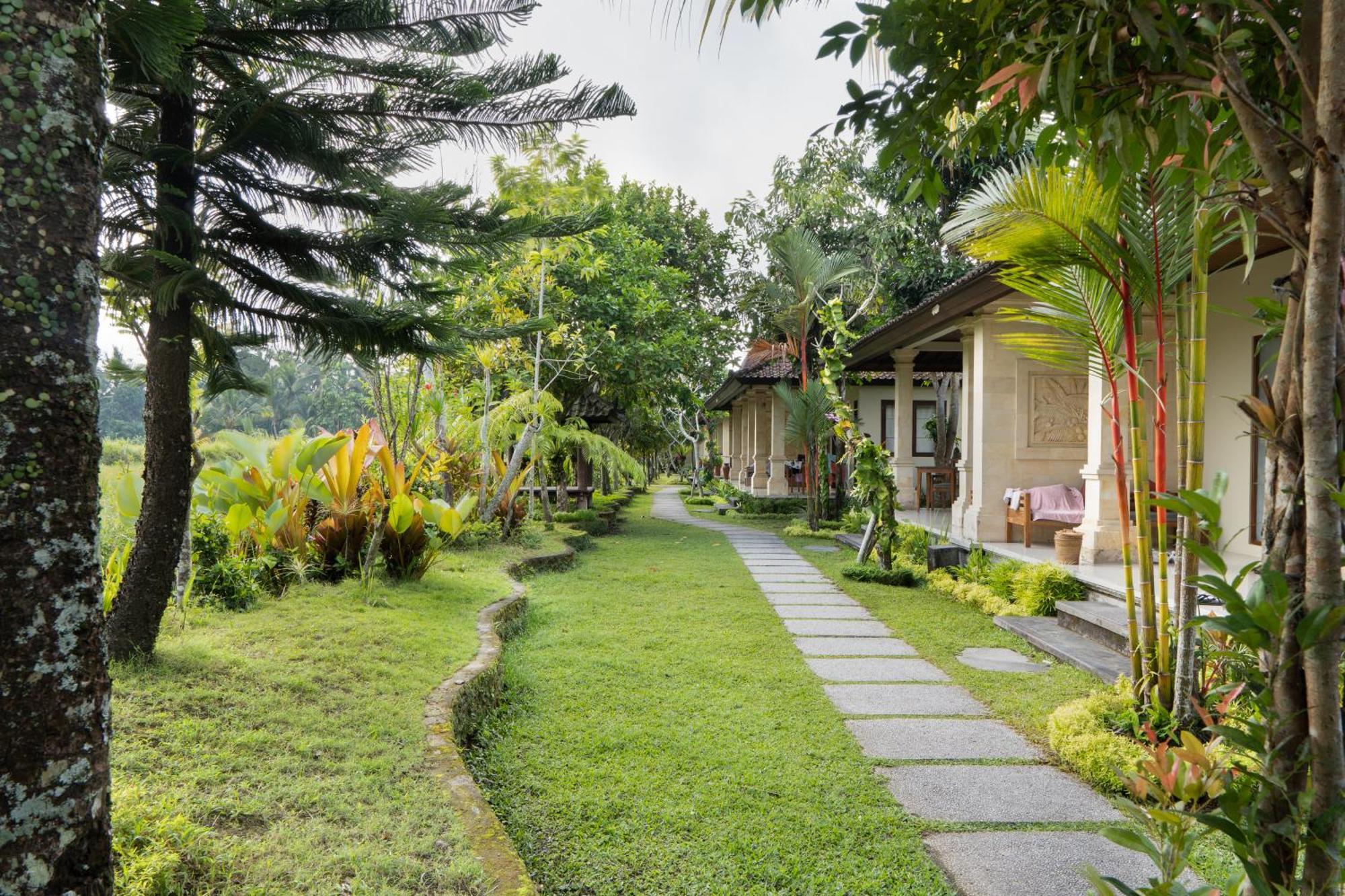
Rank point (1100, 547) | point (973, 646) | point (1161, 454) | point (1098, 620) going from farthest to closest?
point (1100, 547)
point (973, 646)
point (1098, 620)
point (1161, 454)

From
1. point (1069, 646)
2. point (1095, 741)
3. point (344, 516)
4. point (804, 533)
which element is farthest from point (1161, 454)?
point (804, 533)

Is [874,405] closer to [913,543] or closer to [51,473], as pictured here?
[913,543]

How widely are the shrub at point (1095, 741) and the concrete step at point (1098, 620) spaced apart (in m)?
1.16

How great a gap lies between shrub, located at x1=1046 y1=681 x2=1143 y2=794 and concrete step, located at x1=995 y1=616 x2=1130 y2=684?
47 cm

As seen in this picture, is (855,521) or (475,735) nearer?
(475,735)

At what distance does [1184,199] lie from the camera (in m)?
3.09

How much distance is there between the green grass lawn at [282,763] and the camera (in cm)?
194

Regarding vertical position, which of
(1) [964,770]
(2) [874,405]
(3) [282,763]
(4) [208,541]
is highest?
(2) [874,405]

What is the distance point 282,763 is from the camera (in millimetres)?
2557

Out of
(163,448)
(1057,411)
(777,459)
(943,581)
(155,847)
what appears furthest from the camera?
(777,459)

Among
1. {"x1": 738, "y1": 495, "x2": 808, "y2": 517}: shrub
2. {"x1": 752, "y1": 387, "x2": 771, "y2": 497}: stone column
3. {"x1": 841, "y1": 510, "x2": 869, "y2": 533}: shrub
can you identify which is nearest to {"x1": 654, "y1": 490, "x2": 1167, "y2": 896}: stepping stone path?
{"x1": 841, "y1": 510, "x2": 869, "y2": 533}: shrub

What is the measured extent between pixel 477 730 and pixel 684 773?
1.03 m

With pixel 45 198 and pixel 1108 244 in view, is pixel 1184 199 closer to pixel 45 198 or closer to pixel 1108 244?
pixel 1108 244

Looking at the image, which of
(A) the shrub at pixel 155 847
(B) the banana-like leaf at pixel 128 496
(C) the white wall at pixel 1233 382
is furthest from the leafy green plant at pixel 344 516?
(C) the white wall at pixel 1233 382
